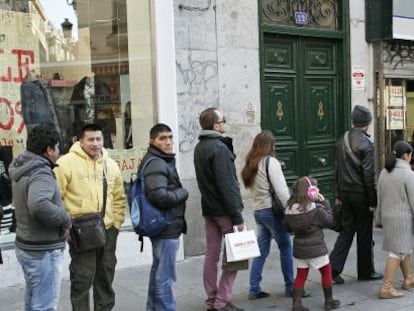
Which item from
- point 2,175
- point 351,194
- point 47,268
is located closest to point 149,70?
point 2,175

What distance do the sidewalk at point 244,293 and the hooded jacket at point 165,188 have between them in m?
1.15

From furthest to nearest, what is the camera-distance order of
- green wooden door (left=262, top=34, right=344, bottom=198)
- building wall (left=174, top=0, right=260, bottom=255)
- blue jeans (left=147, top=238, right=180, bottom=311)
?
green wooden door (left=262, top=34, right=344, bottom=198)
building wall (left=174, top=0, right=260, bottom=255)
blue jeans (left=147, top=238, right=180, bottom=311)

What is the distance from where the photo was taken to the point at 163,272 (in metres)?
4.75

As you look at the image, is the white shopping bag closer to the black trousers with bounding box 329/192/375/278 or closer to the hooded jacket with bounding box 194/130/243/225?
the hooded jacket with bounding box 194/130/243/225

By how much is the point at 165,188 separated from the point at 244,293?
193 centimetres

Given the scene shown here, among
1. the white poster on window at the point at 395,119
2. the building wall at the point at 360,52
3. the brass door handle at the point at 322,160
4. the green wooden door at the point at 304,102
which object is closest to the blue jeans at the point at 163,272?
the green wooden door at the point at 304,102

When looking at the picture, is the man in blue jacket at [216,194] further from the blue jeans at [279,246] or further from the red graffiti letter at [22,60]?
the red graffiti letter at [22,60]

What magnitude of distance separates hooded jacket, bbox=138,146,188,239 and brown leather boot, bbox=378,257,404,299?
2.15 m

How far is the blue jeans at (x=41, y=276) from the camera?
4023mm

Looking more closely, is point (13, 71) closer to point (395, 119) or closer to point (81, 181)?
point (81, 181)

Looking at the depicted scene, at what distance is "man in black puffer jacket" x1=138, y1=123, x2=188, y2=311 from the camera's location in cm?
463

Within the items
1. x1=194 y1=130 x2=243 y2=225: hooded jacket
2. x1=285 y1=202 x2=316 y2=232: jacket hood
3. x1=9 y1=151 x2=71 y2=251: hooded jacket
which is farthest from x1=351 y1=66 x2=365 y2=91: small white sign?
x1=9 y1=151 x2=71 y2=251: hooded jacket

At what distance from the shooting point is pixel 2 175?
6375 mm

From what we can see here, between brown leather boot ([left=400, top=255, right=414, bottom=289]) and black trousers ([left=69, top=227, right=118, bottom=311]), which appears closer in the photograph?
black trousers ([left=69, top=227, right=118, bottom=311])
